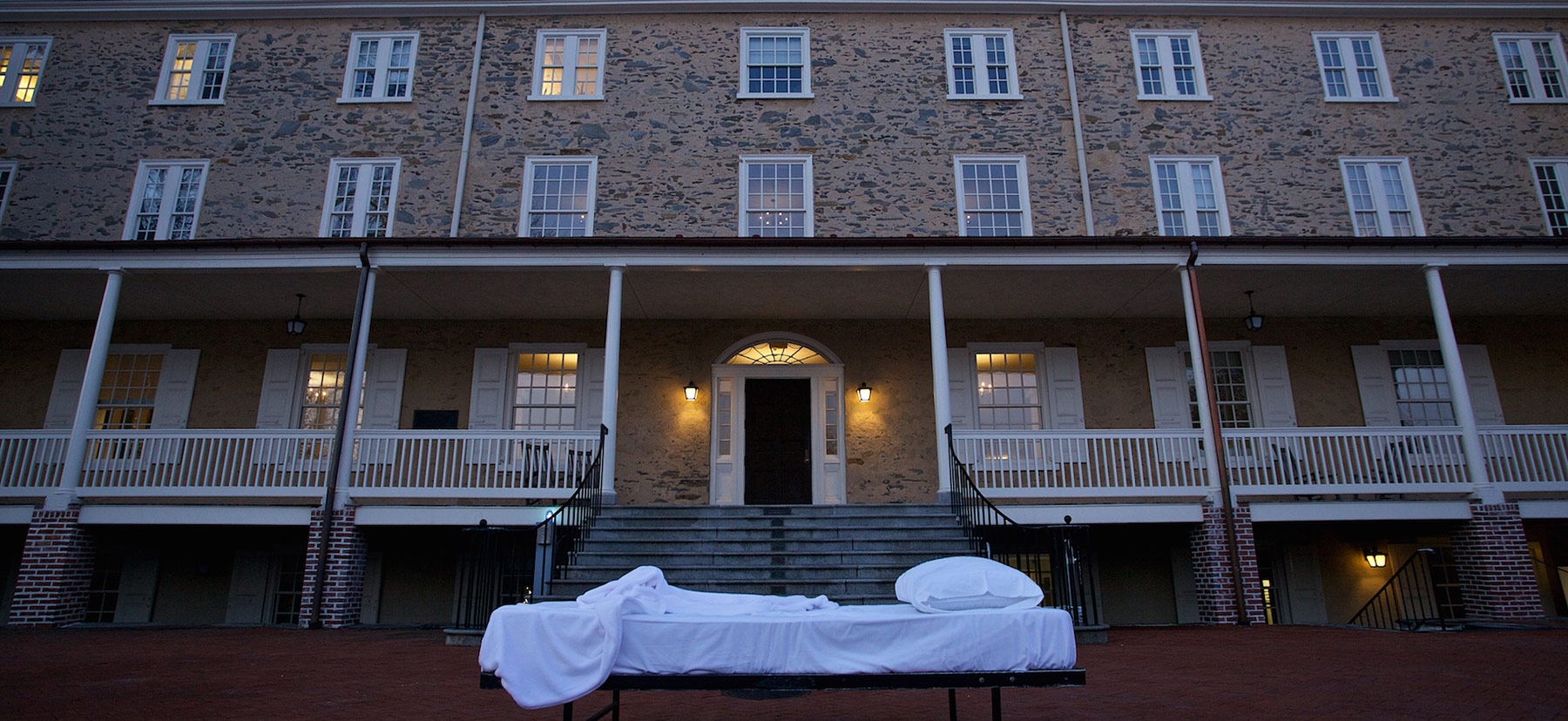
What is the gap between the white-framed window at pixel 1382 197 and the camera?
13.0m

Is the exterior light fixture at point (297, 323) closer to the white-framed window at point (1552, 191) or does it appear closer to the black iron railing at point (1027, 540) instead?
the white-framed window at point (1552, 191)

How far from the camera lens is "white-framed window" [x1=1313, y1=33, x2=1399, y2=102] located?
1367 cm

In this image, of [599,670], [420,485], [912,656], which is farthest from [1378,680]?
[420,485]

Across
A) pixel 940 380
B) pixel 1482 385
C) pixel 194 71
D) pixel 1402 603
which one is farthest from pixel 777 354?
pixel 194 71

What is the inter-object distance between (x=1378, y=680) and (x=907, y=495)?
7112mm

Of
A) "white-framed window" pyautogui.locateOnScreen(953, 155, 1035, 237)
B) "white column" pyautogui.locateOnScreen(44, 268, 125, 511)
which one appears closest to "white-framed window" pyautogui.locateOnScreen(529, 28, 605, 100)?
"white-framed window" pyautogui.locateOnScreen(953, 155, 1035, 237)

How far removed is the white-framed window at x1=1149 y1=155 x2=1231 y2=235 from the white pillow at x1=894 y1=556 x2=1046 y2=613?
35.4 feet

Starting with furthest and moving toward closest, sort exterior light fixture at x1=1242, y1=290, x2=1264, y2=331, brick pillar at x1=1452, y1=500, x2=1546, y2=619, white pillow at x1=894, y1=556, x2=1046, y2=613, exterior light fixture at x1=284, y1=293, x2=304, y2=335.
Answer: exterior light fixture at x1=284, y1=293, x2=304, y2=335, exterior light fixture at x1=1242, y1=290, x2=1264, y2=331, brick pillar at x1=1452, y1=500, x2=1546, y2=619, white pillow at x1=894, y1=556, x2=1046, y2=613

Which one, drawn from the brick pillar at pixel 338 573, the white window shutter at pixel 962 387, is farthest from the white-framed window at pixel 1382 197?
the brick pillar at pixel 338 573

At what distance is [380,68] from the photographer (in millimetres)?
13883

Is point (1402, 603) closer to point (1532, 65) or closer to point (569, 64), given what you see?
point (1532, 65)

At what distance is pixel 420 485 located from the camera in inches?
450

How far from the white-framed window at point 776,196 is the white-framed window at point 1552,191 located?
11774mm

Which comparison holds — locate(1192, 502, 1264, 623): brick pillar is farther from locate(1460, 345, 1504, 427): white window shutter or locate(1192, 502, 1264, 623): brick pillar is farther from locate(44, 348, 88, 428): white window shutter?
locate(44, 348, 88, 428): white window shutter
